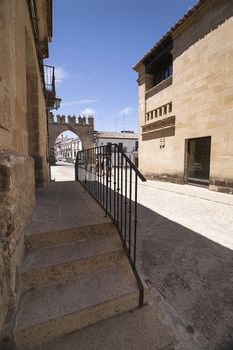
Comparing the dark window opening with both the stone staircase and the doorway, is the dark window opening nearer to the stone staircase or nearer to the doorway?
the doorway

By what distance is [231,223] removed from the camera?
388 cm

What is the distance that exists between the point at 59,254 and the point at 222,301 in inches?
67.0

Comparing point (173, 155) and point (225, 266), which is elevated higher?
point (173, 155)

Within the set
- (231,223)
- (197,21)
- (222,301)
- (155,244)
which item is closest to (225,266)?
(222,301)

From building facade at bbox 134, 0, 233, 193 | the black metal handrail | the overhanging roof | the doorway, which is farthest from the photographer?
the doorway

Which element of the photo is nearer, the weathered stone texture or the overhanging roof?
the weathered stone texture

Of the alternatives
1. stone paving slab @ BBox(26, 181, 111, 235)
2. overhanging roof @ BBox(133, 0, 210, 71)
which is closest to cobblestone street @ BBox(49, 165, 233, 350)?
stone paving slab @ BBox(26, 181, 111, 235)

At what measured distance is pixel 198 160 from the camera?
851 centimetres

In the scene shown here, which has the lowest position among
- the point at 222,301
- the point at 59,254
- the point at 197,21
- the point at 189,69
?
the point at 222,301

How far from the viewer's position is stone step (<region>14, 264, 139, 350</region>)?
137 cm

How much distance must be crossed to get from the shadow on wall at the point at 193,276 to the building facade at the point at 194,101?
477 cm

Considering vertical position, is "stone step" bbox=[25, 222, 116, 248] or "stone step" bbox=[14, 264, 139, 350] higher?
"stone step" bbox=[25, 222, 116, 248]

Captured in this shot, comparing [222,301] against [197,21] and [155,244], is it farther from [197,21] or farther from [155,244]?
[197,21]

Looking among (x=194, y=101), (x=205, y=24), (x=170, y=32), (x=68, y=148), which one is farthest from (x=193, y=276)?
(x=68, y=148)
